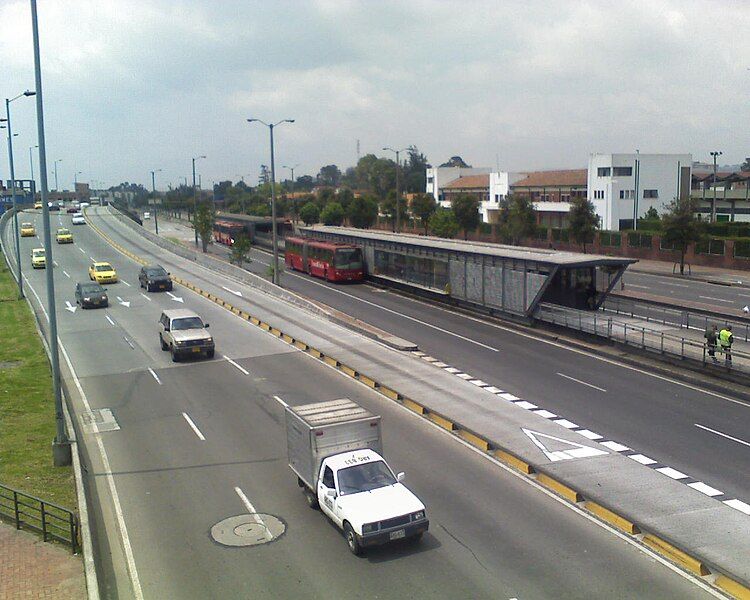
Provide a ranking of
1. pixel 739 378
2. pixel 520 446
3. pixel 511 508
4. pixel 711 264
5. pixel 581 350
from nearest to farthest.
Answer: pixel 511 508 → pixel 520 446 → pixel 739 378 → pixel 581 350 → pixel 711 264

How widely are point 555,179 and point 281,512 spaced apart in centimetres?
9600

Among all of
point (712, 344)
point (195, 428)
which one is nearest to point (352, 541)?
point (195, 428)

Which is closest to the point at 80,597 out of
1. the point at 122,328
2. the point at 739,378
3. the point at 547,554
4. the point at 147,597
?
the point at 147,597

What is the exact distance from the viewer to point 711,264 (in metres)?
63.6

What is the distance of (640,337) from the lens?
30406 mm

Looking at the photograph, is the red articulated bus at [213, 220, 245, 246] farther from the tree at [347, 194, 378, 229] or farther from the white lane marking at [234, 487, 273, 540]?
the white lane marking at [234, 487, 273, 540]

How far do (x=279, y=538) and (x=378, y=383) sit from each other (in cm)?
1199

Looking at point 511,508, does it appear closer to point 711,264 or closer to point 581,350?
point 581,350

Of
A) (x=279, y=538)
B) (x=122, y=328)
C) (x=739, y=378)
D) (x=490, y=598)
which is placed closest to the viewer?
(x=490, y=598)

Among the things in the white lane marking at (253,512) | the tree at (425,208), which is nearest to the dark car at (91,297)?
the white lane marking at (253,512)

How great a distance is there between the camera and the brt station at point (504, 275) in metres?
35.7

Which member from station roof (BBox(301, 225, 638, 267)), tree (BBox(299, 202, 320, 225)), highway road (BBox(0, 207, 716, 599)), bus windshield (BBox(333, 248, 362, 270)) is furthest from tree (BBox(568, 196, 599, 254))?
tree (BBox(299, 202, 320, 225))

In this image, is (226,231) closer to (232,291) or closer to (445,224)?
(445,224)

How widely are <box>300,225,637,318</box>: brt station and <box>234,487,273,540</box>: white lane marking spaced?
21652mm
